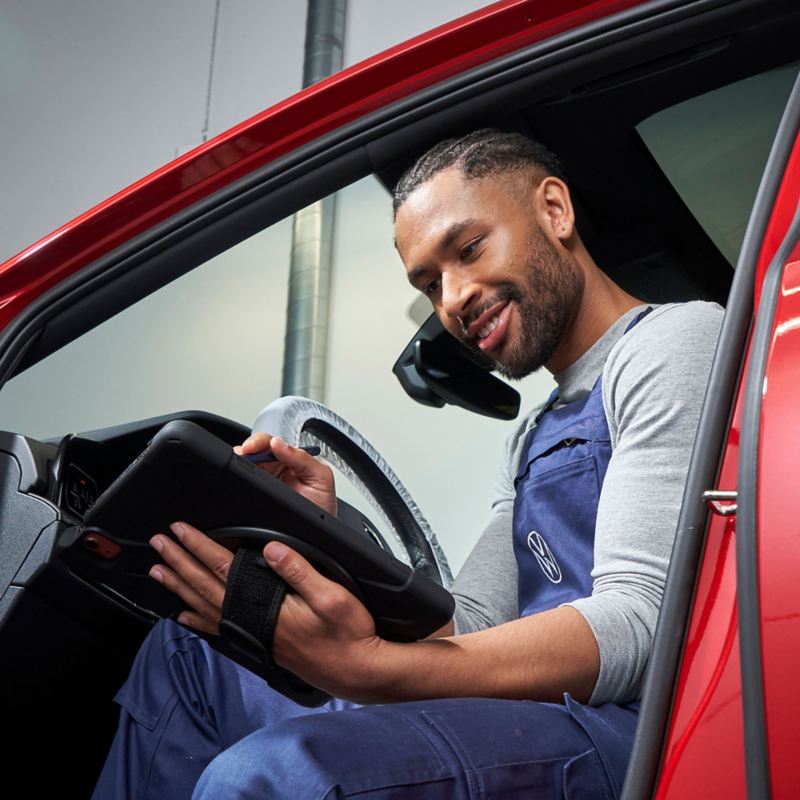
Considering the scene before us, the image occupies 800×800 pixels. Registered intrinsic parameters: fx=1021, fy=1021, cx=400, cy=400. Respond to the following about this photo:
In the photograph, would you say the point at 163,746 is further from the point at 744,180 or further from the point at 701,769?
the point at 744,180

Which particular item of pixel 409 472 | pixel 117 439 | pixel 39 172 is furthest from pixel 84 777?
pixel 39 172

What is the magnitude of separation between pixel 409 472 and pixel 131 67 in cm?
239

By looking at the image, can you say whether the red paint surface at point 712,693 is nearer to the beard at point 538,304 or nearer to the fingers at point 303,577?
the fingers at point 303,577

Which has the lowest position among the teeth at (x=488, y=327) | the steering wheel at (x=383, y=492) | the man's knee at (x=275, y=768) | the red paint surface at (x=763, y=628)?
the man's knee at (x=275, y=768)

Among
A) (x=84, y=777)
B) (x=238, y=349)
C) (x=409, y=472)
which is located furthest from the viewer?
(x=238, y=349)

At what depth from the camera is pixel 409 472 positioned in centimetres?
373

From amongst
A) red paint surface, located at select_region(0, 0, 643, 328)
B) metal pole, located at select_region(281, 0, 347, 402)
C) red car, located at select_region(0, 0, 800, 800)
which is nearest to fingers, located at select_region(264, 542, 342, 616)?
red car, located at select_region(0, 0, 800, 800)

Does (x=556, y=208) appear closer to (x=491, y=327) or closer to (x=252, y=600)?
(x=491, y=327)

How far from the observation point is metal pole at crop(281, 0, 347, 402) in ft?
12.9

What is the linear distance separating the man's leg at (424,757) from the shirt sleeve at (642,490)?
0.09 metres

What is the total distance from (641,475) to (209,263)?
11.7ft

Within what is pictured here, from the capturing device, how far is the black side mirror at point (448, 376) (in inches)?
66.5

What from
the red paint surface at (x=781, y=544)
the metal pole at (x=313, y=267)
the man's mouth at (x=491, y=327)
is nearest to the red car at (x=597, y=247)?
the red paint surface at (x=781, y=544)

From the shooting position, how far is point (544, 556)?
1258 millimetres
